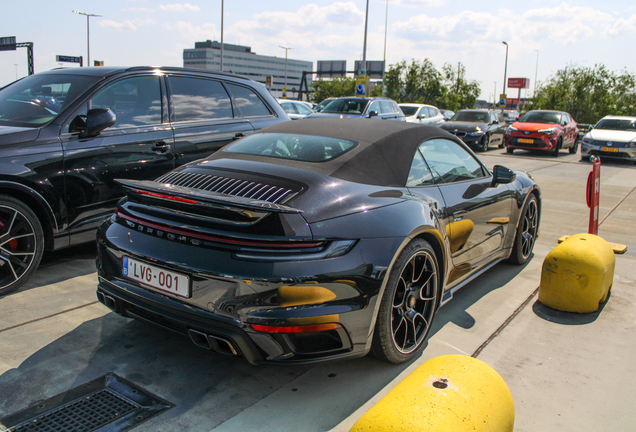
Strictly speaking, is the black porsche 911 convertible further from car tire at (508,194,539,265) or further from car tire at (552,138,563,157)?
car tire at (552,138,563,157)

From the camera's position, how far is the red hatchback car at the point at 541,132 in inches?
699

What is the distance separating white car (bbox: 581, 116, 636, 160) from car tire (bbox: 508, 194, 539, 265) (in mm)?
13363

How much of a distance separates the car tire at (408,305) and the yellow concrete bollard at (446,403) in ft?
1.83

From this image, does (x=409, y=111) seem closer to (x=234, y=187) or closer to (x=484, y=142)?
(x=484, y=142)

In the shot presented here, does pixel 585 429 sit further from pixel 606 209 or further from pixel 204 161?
pixel 606 209

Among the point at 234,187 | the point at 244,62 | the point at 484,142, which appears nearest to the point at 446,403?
the point at 234,187

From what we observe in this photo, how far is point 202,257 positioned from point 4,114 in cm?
297

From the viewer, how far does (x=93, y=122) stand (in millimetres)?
4133

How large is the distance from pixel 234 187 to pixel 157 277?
1.99ft

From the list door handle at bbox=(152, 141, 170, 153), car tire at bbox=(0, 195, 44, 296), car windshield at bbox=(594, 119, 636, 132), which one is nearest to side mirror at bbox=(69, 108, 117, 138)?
door handle at bbox=(152, 141, 170, 153)

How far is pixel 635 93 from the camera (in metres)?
34.0

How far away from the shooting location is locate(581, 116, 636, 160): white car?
53.2ft

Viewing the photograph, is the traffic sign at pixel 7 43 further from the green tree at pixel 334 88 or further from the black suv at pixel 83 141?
the black suv at pixel 83 141

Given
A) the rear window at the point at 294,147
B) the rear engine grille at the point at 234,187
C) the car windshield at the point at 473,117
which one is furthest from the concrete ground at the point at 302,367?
the car windshield at the point at 473,117
